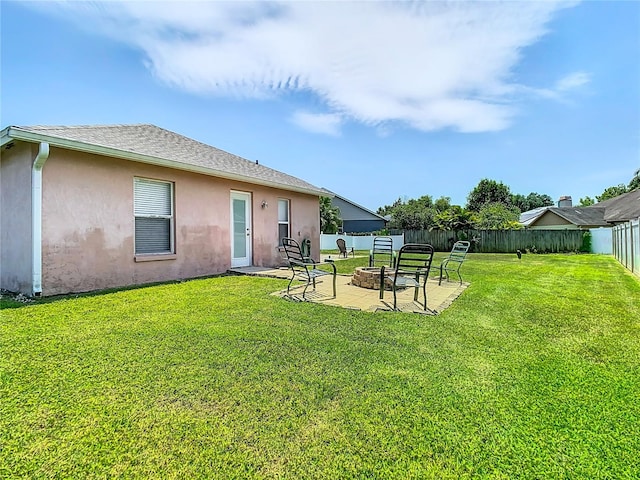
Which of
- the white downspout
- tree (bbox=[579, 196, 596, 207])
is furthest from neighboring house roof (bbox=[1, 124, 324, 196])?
tree (bbox=[579, 196, 596, 207])

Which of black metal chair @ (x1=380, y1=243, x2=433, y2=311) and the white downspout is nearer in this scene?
black metal chair @ (x1=380, y1=243, x2=433, y2=311)

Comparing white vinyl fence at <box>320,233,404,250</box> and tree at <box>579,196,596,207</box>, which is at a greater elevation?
tree at <box>579,196,596,207</box>

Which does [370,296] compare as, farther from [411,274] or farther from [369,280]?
[411,274]

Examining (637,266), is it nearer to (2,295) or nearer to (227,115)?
(227,115)

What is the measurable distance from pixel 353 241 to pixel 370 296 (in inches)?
681

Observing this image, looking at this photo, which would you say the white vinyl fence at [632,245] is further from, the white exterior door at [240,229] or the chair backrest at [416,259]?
the white exterior door at [240,229]

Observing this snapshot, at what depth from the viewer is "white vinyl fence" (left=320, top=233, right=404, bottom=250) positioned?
22953 mm

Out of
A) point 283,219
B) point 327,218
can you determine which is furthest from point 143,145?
point 327,218

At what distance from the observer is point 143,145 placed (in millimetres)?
8141

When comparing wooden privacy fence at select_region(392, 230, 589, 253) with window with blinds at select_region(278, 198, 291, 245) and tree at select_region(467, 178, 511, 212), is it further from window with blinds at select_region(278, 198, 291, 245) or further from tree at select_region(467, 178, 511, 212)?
tree at select_region(467, 178, 511, 212)

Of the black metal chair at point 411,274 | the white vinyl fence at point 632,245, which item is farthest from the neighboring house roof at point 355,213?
the black metal chair at point 411,274

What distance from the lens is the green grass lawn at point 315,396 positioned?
192 cm

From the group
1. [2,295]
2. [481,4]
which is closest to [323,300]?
[2,295]

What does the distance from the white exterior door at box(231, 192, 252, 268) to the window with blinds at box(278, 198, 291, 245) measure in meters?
1.57
